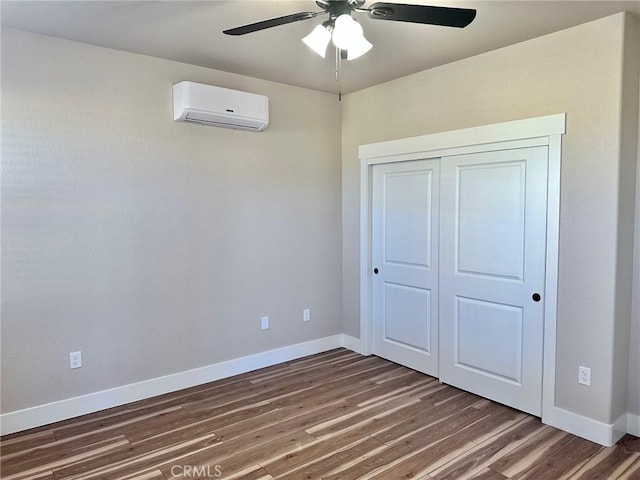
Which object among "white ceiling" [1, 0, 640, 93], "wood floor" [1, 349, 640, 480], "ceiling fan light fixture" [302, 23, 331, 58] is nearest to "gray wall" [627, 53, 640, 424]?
"wood floor" [1, 349, 640, 480]

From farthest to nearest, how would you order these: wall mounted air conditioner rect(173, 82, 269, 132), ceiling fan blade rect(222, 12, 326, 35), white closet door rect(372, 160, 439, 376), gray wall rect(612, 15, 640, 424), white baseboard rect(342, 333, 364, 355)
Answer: white baseboard rect(342, 333, 364, 355) < white closet door rect(372, 160, 439, 376) < wall mounted air conditioner rect(173, 82, 269, 132) < gray wall rect(612, 15, 640, 424) < ceiling fan blade rect(222, 12, 326, 35)

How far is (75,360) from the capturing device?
10.1ft

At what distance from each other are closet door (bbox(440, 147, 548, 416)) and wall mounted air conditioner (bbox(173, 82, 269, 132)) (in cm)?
160

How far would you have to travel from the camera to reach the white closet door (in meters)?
3.77

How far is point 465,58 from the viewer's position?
3.36 meters

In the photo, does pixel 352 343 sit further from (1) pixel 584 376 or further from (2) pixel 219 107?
(2) pixel 219 107

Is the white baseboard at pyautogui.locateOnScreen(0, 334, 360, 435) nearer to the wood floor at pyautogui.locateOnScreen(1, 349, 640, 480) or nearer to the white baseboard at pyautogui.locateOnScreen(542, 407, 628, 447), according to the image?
the wood floor at pyautogui.locateOnScreen(1, 349, 640, 480)

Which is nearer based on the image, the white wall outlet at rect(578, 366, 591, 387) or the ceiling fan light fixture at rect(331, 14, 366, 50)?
the ceiling fan light fixture at rect(331, 14, 366, 50)

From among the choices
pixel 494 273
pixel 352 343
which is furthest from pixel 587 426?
pixel 352 343

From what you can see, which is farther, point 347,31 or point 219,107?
point 219,107

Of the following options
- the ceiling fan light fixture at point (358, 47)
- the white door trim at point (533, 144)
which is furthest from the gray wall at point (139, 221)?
the ceiling fan light fixture at point (358, 47)

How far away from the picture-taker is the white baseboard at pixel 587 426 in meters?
2.73

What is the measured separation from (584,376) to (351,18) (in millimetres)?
2546

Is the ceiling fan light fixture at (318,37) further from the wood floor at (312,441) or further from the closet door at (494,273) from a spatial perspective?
the wood floor at (312,441)
